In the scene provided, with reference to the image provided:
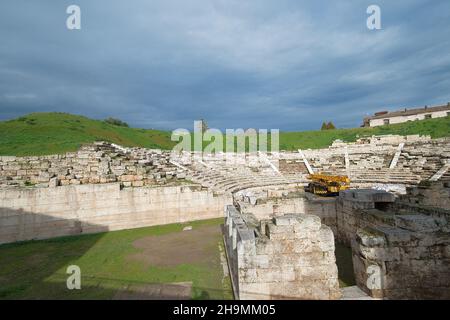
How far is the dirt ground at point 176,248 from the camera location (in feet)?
24.1

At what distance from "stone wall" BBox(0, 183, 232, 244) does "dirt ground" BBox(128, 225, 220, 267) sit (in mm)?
2052

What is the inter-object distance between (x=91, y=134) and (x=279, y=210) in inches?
916

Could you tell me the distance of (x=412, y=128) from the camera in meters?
36.0

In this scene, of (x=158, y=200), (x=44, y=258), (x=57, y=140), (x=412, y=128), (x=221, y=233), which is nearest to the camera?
(x=44, y=258)

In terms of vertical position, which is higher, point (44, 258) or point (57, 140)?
point (57, 140)

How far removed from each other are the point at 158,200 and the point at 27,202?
5374mm

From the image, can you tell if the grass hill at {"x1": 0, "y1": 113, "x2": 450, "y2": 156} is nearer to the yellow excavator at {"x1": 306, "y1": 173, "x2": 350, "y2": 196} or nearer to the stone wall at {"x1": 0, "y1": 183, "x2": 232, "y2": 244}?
the stone wall at {"x1": 0, "y1": 183, "x2": 232, "y2": 244}

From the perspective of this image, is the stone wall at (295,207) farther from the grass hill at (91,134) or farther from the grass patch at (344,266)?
the grass hill at (91,134)

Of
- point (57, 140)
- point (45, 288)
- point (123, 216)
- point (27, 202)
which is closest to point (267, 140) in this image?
point (57, 140)

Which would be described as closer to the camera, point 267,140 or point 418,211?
point 418,211

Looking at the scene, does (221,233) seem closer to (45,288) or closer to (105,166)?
(45,288)

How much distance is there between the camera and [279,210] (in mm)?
10664

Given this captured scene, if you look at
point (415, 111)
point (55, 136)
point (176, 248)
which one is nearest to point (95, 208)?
point (176, 248)

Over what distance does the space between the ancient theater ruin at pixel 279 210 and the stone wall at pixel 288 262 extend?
0.02 meters
